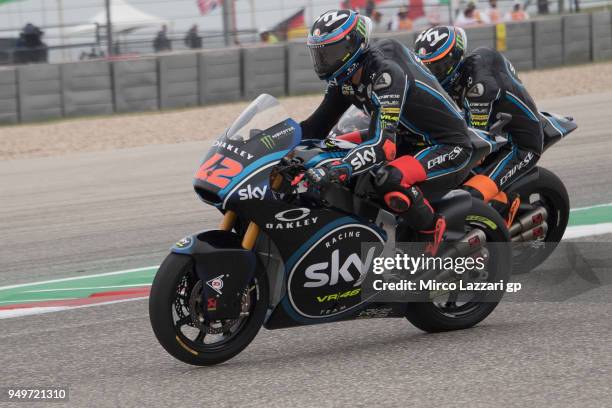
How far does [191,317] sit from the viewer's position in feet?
16.5

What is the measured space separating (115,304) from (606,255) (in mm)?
3359

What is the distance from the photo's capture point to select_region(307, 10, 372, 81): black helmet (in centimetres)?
543

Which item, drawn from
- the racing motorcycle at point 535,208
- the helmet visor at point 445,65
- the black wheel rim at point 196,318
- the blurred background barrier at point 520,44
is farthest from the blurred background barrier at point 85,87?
the black wheel rim at point 196,318

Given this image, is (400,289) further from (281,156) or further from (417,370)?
(281,156)

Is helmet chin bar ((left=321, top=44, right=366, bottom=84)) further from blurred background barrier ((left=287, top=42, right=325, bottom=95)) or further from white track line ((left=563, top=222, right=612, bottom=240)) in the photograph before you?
blurred background barrier ((left=287, top=42, right=325, bottom=95))

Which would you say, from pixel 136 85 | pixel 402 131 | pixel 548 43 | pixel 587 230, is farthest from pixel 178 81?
pixel 402 131

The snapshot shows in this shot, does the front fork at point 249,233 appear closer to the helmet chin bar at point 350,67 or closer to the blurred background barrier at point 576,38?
the helmet chin bar at point 350,67

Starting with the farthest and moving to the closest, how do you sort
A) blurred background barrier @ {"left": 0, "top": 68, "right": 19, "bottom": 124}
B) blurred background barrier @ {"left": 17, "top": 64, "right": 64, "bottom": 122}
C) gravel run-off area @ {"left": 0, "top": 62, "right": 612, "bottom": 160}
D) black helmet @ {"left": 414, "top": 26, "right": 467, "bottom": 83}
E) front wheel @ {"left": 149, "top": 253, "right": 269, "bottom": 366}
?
blurred background barrier @ {"left": 17, "top": 64, "right": 64, "bottom": 122}
blurred background barrier @ {"left": 0, "top": 68, "right": 19, "bottom": 124}
gravel run-off area @ {"left": 0, "top": 62, "right": 612, "bottom": 160}
black helmet @ {"left": 414, "top": 26, "right": 467, "bottom": 83}
front wheel @ {"left": 149, "top": 253, "right": 269, "bottom": 366}

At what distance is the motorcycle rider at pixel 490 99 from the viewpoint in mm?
6828

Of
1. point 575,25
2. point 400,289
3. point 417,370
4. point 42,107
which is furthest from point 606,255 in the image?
point 575,25

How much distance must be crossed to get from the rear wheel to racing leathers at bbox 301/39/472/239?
1481 mm

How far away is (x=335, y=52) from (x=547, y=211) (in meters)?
2.55

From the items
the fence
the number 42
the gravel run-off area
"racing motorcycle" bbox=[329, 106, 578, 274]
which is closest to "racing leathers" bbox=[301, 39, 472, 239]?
the number 42

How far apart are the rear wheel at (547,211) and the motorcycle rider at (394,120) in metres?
1.50
